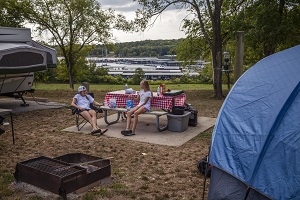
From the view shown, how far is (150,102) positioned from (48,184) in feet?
13.2

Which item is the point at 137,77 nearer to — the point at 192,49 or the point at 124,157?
the point at 192,49

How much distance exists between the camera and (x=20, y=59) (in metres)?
9.14

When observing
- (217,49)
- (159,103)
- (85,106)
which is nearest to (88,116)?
(85,106)

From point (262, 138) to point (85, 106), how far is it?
17.0 feet

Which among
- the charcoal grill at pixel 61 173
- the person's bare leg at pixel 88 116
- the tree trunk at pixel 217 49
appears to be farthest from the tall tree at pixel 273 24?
the charcoal grill at pixel 61 173

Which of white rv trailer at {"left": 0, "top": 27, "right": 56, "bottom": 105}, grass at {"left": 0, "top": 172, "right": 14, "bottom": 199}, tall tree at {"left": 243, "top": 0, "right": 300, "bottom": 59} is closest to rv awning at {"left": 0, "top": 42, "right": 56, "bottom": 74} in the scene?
white rv trailer at {"left": 0, "top": 27, "right": 56, "bottom": 105}

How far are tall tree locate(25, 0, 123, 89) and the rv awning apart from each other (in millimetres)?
8849

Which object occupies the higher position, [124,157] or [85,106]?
[85,106]

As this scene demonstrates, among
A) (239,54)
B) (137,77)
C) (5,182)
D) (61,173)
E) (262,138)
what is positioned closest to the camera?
(262,138)

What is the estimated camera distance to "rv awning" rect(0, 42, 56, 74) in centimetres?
871

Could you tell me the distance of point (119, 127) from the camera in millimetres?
8297

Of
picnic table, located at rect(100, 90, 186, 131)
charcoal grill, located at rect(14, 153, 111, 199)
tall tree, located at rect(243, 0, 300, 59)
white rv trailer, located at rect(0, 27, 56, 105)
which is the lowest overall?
charcoal grill, located at rect(14, 153, 111, 199)

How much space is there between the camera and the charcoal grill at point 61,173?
412 centimetres

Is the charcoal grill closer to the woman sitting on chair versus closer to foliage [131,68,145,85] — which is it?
the woman sitting on chair
